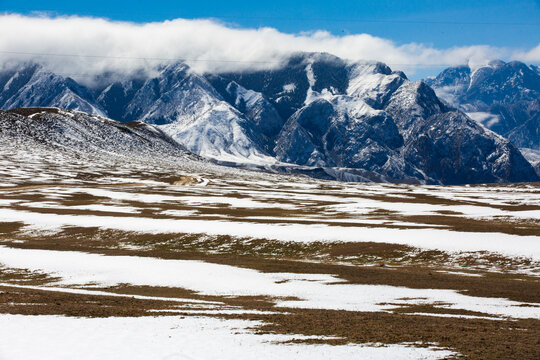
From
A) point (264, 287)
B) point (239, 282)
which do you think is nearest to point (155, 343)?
point (264, 287)

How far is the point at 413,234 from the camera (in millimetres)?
59469

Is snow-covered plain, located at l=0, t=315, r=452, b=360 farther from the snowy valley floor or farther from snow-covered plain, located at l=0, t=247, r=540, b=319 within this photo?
snow-covered plain, located at l=0, t=247, r=540, b=319

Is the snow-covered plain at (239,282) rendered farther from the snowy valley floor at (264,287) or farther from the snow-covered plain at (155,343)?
the snow-covered plain at (155,343)

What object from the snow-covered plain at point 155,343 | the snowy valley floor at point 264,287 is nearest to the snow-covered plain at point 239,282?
the snowy valley floor at point 264,287

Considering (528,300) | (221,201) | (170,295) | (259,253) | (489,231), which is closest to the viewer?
(528,300)

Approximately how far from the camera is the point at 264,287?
37.7 m

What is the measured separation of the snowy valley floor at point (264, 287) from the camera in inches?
773

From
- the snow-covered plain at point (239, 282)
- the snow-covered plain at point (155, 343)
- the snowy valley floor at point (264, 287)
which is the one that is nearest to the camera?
the snow-covered plain at point (155, 343)

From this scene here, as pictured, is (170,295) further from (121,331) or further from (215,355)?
(215,355)

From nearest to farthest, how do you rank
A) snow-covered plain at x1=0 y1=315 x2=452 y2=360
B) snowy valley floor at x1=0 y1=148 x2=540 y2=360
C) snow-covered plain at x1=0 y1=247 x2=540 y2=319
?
snow-covered plain at x1=0 y1=315 x2=452 y2=360 → snowy valley floor at x1=0 y1=148 x2=540 y2=360 → snow-covered plain at x1=0 y1=247 x2=540 y2=319

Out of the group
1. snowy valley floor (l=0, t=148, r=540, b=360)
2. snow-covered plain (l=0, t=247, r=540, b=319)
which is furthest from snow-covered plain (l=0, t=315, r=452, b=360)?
snow-covered plain (l=0, t=247, r=540, b=319)

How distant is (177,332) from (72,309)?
7516mm

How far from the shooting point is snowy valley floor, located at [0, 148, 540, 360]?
19.6 meters

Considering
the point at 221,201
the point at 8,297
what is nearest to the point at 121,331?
the point at 8,297
